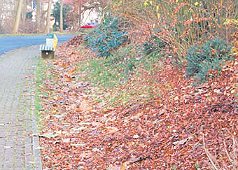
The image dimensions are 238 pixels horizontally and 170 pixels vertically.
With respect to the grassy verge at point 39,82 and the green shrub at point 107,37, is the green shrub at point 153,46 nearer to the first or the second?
the grassy verge at point 39,82

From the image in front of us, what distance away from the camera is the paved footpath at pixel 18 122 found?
26.7ft

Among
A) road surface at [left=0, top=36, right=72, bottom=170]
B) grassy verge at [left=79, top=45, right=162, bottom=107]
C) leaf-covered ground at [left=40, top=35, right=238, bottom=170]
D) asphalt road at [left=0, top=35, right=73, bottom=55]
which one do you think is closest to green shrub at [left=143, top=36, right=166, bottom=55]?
grassy verge at [left=79, top=45, right=162, bottom=107]

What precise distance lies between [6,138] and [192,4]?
5.11 m

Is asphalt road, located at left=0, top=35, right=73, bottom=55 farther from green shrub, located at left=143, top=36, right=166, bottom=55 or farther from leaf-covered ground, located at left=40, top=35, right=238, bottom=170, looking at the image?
leaf-covered ground, located at left=40, top=35, right=238, bottom=170

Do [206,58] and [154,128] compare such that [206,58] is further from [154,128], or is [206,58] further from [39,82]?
[39,82]

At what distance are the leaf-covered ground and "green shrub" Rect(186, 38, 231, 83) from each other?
0.23 metres

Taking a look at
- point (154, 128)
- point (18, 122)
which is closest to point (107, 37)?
point (18, 122)

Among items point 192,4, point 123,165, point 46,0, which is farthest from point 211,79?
point 46,0

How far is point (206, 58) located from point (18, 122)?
392 cm

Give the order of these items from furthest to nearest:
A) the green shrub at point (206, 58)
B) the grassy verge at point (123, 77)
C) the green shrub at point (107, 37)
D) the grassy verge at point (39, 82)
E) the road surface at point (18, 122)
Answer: the green shrub at point (107, 37)
the grassy verge at point (123, 77)
the grassy verge at point (39, 82)
the green shrub at point (206, 58)
the road surface at point (18, 122)

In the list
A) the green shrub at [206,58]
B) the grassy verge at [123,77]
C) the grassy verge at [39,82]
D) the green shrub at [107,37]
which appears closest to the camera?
the green shrub at [206,58]

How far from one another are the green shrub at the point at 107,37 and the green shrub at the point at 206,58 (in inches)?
293

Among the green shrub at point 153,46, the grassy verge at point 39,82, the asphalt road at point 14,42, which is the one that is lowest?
the asphalt road at point 14,42

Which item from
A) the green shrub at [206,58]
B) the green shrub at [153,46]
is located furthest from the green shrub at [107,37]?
the green shrub at [206,58]
